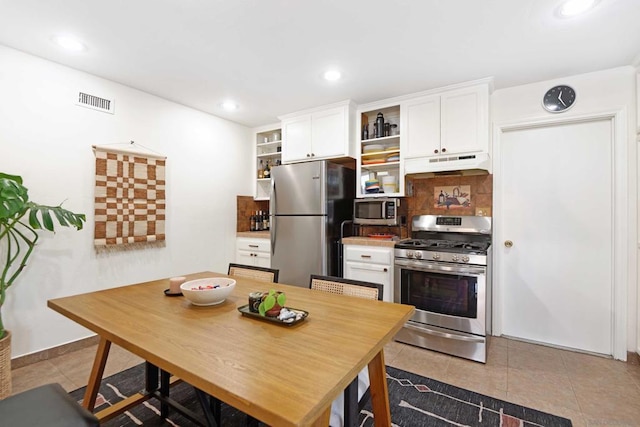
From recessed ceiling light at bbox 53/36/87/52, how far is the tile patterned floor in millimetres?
2381

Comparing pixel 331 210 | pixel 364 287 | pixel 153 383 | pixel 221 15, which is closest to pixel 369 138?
pixel 331 210

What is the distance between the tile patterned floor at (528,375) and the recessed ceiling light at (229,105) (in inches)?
102

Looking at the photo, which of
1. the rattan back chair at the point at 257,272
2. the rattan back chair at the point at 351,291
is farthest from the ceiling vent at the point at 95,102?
the rattan back chair at the point at 351,291

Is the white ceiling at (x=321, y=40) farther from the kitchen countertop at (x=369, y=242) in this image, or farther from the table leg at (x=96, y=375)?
the table leg at (x=96, y=375)

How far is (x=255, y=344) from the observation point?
1012 mm

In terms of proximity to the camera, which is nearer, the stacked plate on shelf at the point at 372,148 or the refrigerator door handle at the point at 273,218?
the stacked plate on shelf at the point at 372,148

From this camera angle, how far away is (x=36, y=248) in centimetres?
237

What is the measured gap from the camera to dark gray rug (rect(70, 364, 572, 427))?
1.74 metres

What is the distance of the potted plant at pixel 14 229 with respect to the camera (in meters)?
1.87

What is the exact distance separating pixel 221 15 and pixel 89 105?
163 centimetres

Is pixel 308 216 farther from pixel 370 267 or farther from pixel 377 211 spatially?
pixel 370 267

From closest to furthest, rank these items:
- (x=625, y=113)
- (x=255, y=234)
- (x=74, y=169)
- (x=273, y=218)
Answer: (x=625, y=113)
(x=74, y=169)
(x=273, y=218)
(x=255, y=234)

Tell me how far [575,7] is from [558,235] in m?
1.83

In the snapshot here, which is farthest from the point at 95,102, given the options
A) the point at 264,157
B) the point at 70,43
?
the point at 264,157
